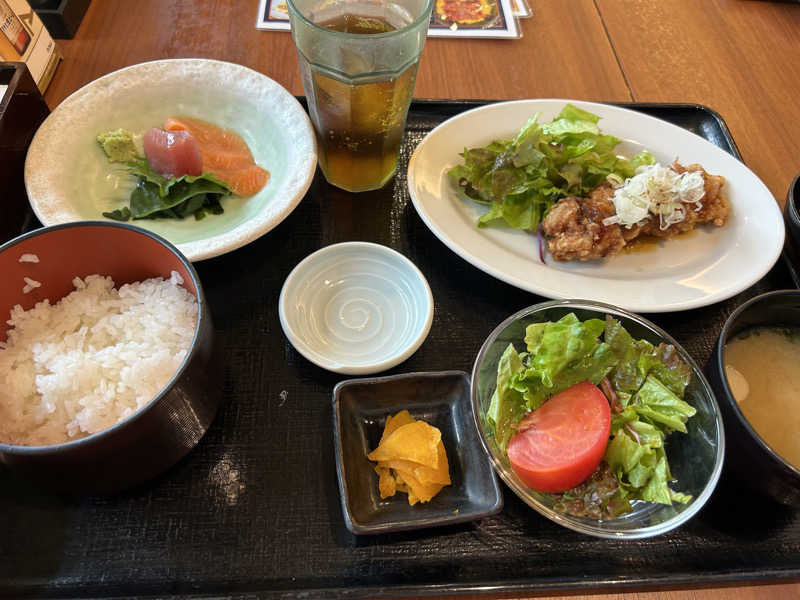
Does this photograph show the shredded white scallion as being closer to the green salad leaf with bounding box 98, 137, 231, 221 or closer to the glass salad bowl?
the glass salad bowl

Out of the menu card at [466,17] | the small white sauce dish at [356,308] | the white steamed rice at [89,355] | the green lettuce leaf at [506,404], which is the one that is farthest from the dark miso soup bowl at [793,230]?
the white steamed rice at [89,355]

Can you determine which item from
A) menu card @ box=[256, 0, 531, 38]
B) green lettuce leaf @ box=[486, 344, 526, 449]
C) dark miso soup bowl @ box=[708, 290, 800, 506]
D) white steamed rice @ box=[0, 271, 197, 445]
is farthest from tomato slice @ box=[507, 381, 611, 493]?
menu card @ box=[256, 0, 531, 38]

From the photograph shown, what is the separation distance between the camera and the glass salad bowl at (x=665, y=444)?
40.4 inches

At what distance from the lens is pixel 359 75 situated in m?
1.36

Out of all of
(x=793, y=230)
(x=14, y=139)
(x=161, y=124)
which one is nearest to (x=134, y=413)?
(x=14, y=139)

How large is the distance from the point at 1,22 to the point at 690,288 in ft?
6.87

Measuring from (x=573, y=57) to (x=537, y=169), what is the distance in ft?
3.13

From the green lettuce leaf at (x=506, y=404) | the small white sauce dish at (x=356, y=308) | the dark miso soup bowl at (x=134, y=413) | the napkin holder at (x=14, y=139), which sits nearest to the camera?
the dark miso soup bowl at (x=134, y=413)

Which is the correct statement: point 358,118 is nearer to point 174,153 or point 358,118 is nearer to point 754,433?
point 174,153

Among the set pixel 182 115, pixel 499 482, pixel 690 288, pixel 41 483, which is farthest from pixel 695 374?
pixel 182 115

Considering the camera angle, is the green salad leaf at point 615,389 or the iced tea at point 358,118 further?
the iced tea at point 358,118

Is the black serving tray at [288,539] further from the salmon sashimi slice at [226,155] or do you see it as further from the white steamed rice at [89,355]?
the salmon sashimi slice at [226,155]

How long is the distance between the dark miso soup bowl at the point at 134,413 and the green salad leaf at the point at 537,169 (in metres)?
0.84

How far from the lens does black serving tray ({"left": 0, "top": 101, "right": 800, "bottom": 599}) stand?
1.03 metres
